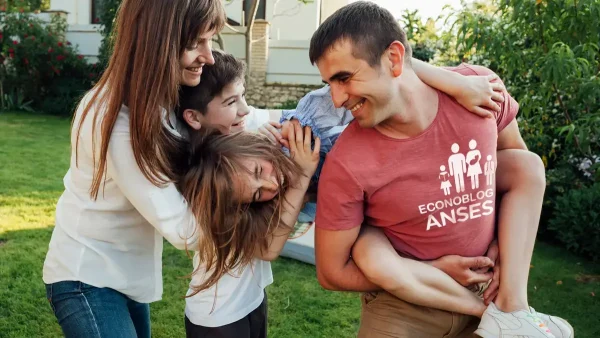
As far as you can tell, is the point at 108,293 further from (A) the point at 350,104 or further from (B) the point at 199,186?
(A) the point at 350,104

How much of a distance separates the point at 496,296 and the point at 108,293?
1370 millimetres

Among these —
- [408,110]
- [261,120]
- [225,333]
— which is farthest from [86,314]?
[408,110]

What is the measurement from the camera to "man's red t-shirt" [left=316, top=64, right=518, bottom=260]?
192cm

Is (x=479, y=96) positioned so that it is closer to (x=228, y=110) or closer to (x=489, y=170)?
(x=489, y=170)

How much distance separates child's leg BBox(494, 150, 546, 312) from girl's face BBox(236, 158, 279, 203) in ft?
2.81

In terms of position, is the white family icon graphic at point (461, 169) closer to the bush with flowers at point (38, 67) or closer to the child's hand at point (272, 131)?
the child's hand at point (272, 131)

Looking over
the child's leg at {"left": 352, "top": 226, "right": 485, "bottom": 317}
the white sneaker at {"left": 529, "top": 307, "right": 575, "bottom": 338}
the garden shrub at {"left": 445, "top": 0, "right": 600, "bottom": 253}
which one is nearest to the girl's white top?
the child's leg at {"left": 352, "top": 226, "right": 485, "bottom": 317}

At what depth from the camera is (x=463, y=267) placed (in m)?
2.01

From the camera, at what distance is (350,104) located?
189 centimetres

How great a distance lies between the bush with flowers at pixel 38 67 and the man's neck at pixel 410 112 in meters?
13.5

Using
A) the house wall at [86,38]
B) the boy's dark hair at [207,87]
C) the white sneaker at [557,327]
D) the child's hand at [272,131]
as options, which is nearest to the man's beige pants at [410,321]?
the white sneaker at [557,327]

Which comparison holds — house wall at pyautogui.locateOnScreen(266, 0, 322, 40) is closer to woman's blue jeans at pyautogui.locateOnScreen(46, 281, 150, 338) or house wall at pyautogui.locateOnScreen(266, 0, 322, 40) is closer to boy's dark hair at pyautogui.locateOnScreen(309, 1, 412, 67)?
boy's dark hair at pyautogui.locateOnScreen(309, 1, 412, 67)

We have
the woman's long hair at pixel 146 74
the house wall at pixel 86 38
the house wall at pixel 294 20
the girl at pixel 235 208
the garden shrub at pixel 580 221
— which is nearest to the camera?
the woman's long hair at pixel 146 74

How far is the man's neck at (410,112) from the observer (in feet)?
6.36
